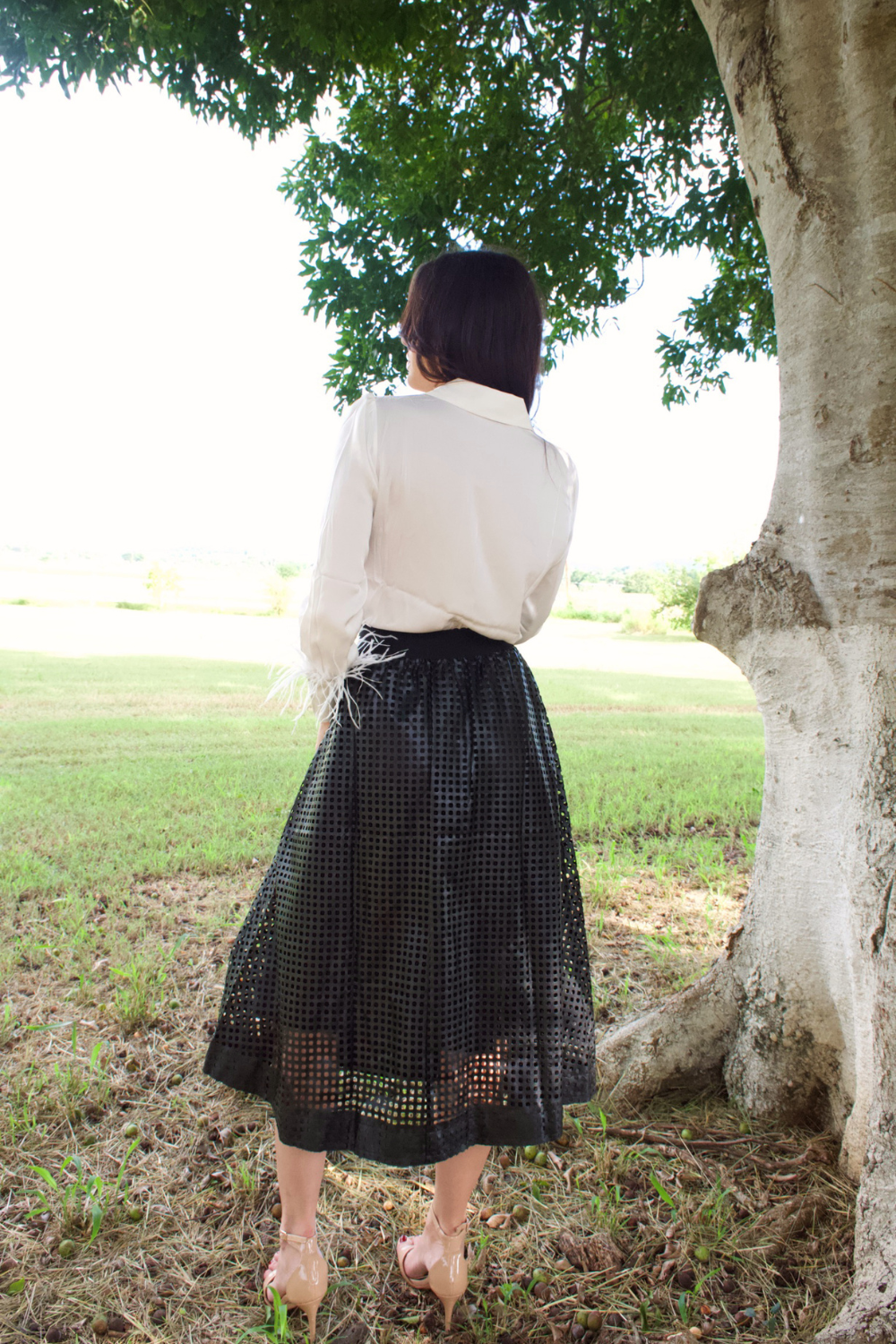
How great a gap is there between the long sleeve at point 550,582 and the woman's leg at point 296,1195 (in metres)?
0.98

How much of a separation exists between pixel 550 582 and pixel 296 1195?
1184 mm

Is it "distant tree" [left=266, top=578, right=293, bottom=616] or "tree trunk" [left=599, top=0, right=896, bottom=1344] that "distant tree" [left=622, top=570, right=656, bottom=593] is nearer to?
"distant tree" [left=266, top=578, right=293, bottom=616]

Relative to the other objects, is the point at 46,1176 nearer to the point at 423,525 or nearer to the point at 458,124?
the point at 423,525

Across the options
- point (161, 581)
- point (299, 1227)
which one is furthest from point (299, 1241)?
Answer: point (161, 581)

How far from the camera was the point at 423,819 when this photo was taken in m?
1.29

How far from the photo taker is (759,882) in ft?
6.30

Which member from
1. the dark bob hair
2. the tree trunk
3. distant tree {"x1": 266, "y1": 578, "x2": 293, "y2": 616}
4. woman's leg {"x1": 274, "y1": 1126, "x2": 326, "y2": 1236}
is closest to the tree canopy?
the tree trunk

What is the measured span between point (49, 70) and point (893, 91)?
94.0 inches

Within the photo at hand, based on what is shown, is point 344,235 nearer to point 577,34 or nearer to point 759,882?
point 577,34

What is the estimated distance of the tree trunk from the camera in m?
1.66

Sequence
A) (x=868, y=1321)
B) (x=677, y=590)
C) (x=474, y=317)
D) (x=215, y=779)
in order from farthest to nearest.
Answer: (x=677, y=590) → (x=215, y=779) → (x=474, y=317) → (x=868, y=1321)

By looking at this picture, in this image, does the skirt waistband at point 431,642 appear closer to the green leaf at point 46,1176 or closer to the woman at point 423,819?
the woman at point 423,819

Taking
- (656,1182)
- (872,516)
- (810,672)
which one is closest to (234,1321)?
(656,1182)

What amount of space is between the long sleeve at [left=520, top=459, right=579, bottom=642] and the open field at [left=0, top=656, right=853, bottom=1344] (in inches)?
47.8
